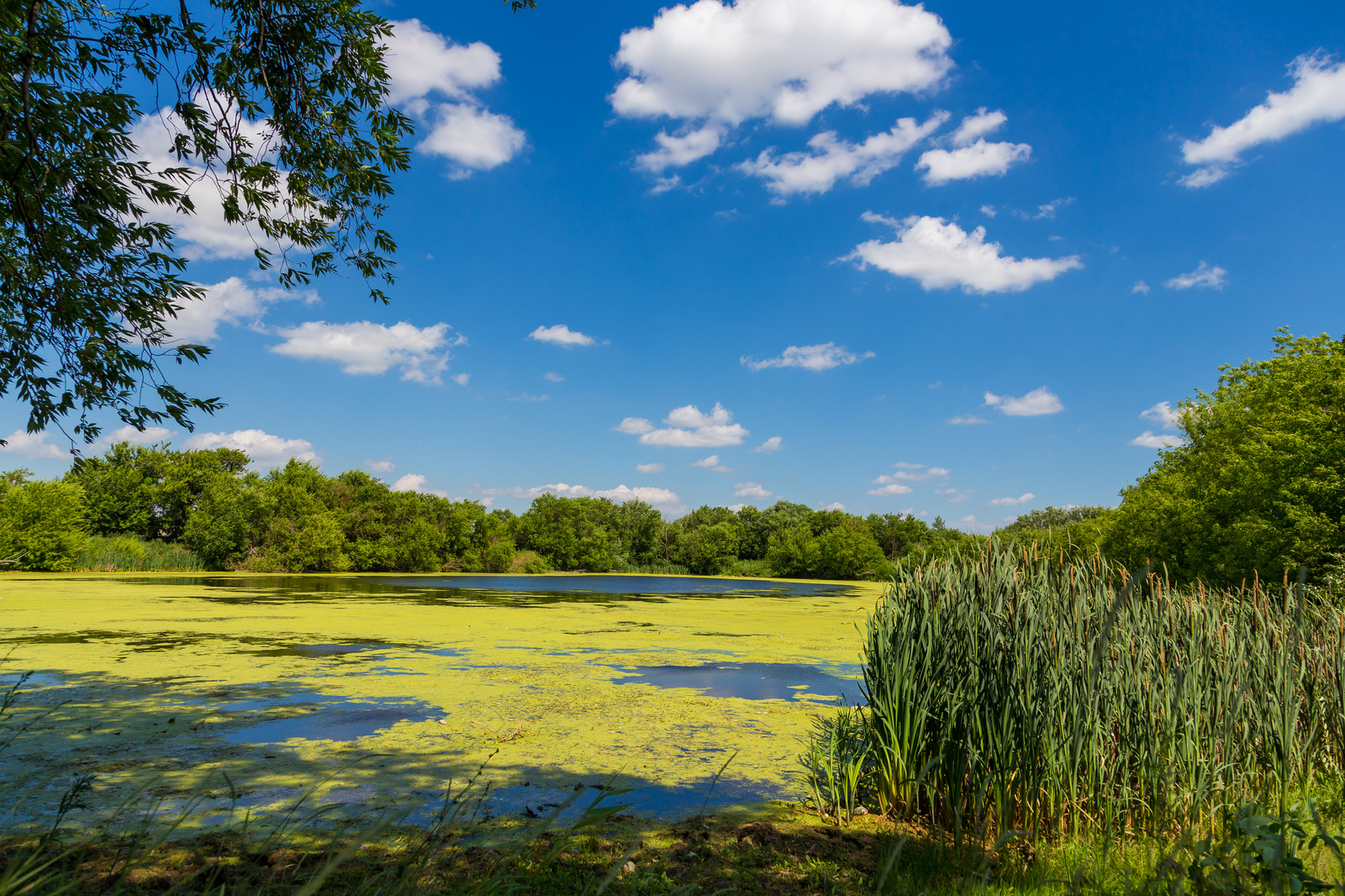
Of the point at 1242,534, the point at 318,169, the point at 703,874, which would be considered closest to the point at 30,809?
the point at 703,874

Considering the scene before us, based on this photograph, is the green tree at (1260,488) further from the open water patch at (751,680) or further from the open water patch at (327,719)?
the open water patch at (327,719)

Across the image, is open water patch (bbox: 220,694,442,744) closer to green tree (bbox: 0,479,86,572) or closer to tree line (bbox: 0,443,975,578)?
tree line (bbox: 0,443,975,578)

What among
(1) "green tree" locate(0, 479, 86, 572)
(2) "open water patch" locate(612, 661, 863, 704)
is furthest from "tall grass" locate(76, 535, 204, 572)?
(2) "open water patch" locate(612, 661, 863, 704)

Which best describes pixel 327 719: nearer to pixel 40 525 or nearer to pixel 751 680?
pixel 751 680

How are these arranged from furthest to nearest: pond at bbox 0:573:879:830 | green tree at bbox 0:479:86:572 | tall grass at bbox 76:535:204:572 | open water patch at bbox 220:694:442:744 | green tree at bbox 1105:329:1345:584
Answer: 1. tall grass at bbox 76:535:204:572
2. green tree at bbox 0:479:86:572
3. green tree at bbox 1105:329:1345:584
4. open water patch at bbox 220:694:442:744
5. pond at bbox 0:573:879:830

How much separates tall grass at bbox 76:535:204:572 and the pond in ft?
50.7

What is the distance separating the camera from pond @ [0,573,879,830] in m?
4.23

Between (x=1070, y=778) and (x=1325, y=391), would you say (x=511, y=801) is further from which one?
(x=1325, y=391)

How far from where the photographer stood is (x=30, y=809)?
3.67 m

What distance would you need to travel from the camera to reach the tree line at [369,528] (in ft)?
92.3

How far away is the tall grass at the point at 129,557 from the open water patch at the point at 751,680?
1046 inches

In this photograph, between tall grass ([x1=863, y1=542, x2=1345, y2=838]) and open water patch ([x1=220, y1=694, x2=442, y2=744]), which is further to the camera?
open water patch ([x1=220, y1=694, x2=442, y2=744])

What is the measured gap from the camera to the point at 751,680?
27.6 ft

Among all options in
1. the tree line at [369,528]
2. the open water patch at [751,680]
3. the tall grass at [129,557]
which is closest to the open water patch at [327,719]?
the open water patch at [751,680]
